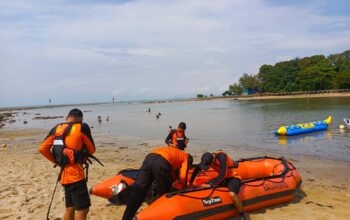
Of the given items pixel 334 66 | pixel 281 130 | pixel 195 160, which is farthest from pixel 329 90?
pixel 195 160

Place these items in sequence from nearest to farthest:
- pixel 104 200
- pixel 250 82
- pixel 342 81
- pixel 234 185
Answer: pixel 234 185 < pixel 104 200 < pixel 342 81 < pixel 250 82

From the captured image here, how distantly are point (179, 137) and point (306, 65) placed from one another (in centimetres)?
8709

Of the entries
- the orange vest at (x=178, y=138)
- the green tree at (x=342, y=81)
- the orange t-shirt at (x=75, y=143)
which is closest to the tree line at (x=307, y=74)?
the green tree at (x=342, y=81)

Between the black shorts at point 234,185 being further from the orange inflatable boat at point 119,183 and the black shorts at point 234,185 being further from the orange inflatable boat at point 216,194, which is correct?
the orange inflatable boat at point 119,183

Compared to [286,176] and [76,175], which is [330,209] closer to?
[286,176]

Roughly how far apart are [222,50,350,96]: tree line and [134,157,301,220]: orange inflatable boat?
74189 mm

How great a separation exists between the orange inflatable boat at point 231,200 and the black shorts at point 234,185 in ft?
0.34

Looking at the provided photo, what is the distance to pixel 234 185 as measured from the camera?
559cm

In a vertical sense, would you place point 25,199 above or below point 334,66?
below

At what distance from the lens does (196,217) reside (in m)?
5.09

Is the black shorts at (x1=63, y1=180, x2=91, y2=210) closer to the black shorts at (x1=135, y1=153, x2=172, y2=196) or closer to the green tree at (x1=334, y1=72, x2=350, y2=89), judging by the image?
the black shorts at (x1=135, y1=153, x2=172, y2=196)

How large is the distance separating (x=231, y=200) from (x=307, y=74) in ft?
275

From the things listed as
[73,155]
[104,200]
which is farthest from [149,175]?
[104,200]

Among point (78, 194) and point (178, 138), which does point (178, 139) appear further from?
point (78, 194)
